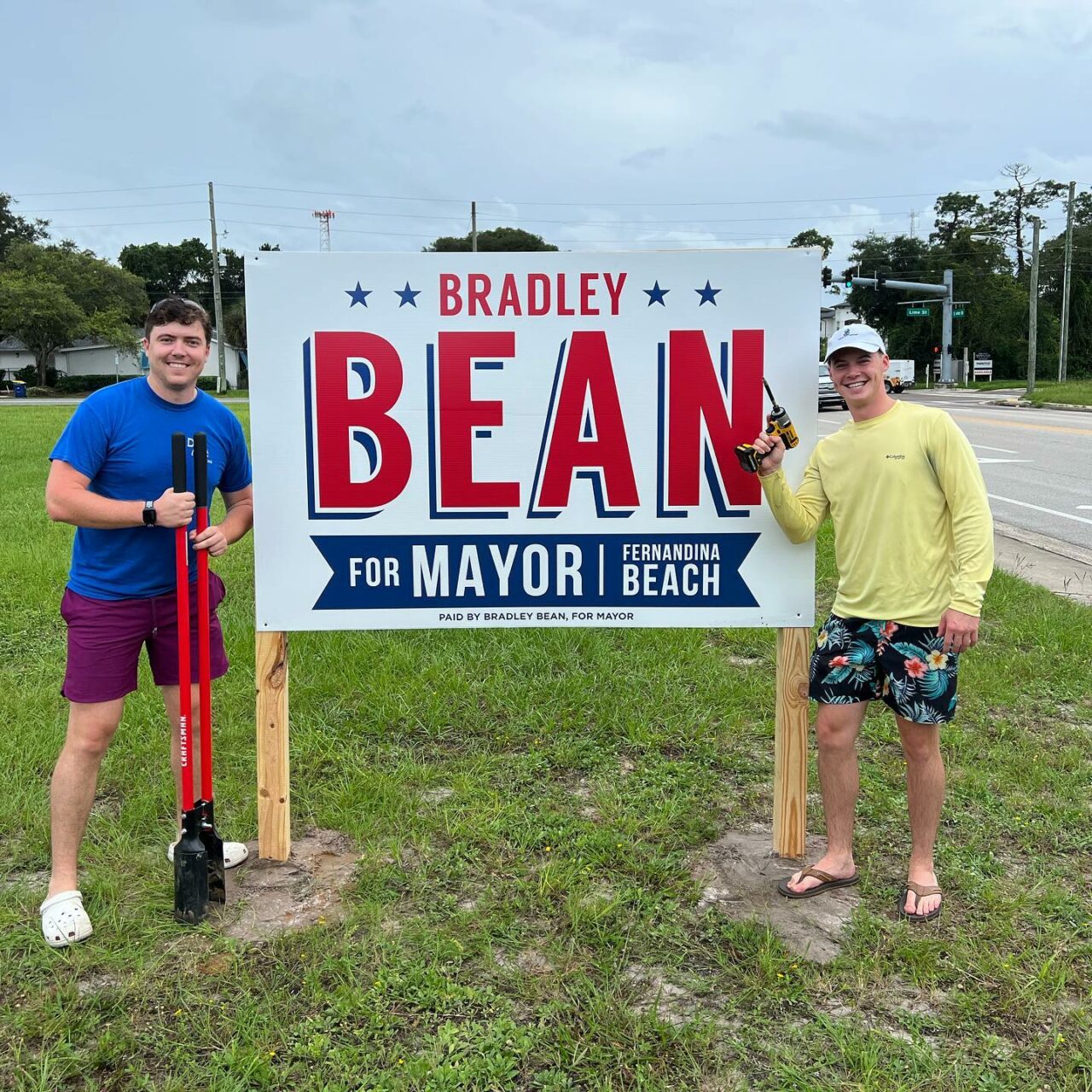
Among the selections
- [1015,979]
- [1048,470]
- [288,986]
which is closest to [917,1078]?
[1015,979]

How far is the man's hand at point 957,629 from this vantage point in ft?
8.74

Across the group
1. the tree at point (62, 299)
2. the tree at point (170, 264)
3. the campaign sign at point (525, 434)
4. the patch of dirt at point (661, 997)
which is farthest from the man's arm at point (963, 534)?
the tree at point (170, 264)

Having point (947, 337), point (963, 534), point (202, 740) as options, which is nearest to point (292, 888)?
point (202, 740)

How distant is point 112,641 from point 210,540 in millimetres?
408

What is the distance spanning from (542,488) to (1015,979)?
1.98m

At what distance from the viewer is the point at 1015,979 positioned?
8.38 ft

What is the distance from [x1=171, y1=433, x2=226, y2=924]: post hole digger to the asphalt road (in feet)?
25.4

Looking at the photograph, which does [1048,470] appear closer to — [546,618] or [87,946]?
[546,618]

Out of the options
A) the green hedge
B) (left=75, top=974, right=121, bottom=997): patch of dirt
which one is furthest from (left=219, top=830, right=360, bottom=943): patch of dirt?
the green hedge

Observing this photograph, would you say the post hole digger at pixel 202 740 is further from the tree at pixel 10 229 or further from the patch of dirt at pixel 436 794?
the tree at pixel 10 229

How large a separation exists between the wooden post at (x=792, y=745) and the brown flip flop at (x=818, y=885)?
0.21 meters

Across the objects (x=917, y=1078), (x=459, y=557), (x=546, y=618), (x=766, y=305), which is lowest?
(x=917, y=1078)

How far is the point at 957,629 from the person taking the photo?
2680 mm

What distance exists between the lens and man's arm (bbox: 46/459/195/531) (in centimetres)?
270
